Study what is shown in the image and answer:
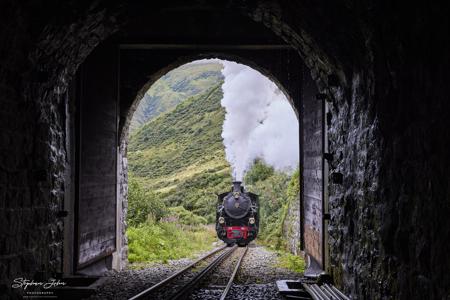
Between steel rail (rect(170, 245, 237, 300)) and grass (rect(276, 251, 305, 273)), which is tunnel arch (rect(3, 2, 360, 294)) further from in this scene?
grass (rect(276, 251, 305, 273))

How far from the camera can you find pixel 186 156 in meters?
47.0

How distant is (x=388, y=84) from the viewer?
477 cm

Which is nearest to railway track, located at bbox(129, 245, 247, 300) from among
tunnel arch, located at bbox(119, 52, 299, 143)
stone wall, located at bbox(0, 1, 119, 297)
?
stone wall, located at bbox(0, 1, 119, 297)

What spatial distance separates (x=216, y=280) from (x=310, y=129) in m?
3.57

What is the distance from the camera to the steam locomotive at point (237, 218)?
20.2m

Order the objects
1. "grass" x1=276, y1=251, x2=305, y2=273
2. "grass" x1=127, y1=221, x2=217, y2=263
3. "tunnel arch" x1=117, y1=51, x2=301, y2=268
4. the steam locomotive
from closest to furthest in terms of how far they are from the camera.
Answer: "grass" x1=276, y1=251, x2=305, y2=273 → "tunnel arch" x1=117, y1=51, x2=301, y2=268 → "grass" x1=127, y1=221, x2=217, y2=263 → the steam locomotive

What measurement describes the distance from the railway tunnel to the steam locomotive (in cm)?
930

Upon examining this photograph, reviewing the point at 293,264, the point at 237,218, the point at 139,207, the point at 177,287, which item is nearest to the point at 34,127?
the point at 177,287

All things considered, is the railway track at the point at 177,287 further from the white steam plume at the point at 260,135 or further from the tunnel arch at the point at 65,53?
the white steam plume at the point at 260,135

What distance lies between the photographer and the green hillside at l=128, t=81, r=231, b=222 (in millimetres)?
34125
